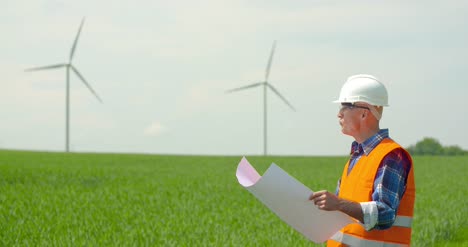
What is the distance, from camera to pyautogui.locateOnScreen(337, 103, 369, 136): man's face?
4184mm

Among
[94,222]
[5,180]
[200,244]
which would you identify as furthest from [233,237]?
[5,180]

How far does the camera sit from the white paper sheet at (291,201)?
3.88 m

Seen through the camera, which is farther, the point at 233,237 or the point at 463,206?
the point at 463,206

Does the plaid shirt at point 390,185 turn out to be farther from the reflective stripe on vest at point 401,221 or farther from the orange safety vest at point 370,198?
the reflective stripe on vest at point 401,221

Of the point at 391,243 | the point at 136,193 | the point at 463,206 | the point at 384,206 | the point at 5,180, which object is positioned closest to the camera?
the point at 384,206

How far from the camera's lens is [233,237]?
938 cm

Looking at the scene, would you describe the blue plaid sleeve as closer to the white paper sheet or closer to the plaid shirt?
the plaid shirt

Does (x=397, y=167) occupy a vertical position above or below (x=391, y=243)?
above

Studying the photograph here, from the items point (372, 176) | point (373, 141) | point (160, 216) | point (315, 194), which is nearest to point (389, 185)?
point (372, 176)

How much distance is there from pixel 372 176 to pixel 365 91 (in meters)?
0.52

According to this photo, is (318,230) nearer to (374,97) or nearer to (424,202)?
(374,97)

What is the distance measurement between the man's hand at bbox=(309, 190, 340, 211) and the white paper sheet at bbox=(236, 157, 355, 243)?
9 centimetres

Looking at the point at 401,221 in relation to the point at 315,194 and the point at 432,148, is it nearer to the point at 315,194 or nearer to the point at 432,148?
the point at 315,194

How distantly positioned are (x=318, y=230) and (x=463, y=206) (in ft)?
37.8
